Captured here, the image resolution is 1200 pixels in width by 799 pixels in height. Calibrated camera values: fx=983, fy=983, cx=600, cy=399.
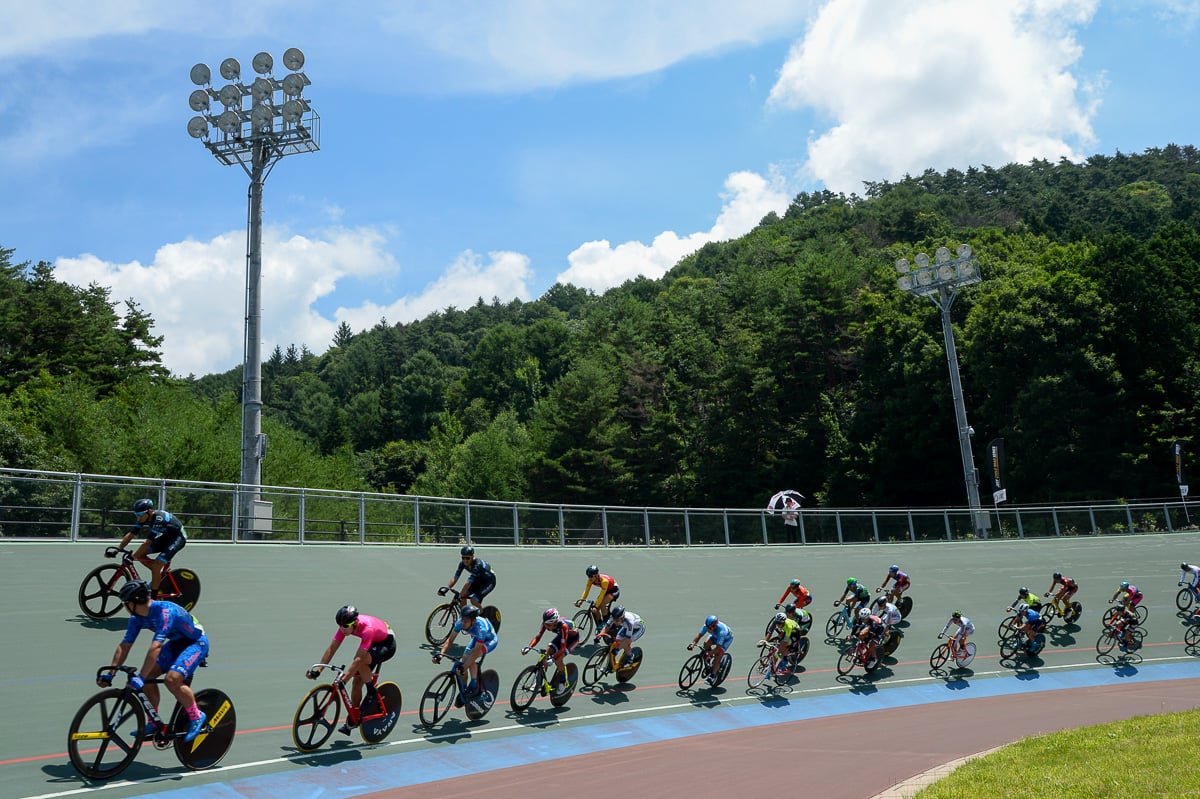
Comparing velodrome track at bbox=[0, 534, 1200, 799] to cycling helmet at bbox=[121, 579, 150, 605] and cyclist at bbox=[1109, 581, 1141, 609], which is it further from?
cycling helmet at bbox=[121, 579, 150, 605]

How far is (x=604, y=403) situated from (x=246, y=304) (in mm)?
49185

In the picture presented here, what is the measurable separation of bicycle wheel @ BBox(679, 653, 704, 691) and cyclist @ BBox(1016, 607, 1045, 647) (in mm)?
9423

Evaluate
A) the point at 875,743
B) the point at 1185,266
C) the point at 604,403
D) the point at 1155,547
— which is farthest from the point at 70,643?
the point at 1185,266

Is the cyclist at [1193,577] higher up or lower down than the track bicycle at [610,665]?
higher up

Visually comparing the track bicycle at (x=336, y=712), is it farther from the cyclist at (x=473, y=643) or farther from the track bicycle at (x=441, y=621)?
the track bicycle at (x=441, y=621)

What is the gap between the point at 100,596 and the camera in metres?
15.1

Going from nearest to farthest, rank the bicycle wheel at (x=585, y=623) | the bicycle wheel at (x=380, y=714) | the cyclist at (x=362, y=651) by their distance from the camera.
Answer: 1. the cyclist at (x=362, y=651)
2. the bicycle wheel at (x=380, y=714)
3. the bicycle wheel at (x=585, y=623)

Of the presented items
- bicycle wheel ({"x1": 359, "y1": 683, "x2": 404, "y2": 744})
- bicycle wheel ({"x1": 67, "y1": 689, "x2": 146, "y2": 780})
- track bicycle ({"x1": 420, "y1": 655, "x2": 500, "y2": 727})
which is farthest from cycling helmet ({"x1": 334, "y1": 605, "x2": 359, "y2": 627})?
track bicycle ({"x1": 420, "y1": 655, "x2": 500, "y2": 727})

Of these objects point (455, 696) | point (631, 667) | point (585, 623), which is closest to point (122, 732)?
point (455, 696)

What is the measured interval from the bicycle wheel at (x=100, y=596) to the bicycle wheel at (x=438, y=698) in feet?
17.2

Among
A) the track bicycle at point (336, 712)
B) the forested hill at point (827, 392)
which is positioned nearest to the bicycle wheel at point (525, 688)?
the track bicycle at point (336, 712)

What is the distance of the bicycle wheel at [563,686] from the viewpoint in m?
15.0

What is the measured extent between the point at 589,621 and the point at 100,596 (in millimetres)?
9268

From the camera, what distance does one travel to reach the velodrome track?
37.9 feet
